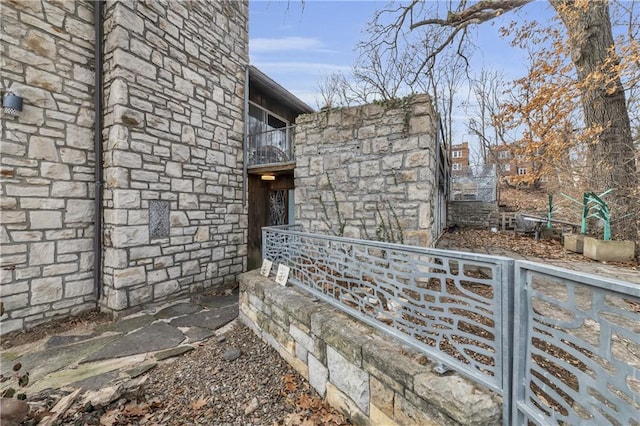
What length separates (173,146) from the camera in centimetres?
429

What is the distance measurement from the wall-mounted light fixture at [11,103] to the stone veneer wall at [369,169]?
11.6 feet

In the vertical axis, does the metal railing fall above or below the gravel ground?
above

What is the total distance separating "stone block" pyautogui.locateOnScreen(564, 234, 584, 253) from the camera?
181 inches

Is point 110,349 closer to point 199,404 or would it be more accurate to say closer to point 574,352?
point 199,404

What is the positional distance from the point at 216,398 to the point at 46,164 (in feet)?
11.7

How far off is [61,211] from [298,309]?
347 centimetres

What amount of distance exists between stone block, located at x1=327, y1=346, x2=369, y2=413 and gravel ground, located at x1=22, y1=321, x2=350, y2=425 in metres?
0.24

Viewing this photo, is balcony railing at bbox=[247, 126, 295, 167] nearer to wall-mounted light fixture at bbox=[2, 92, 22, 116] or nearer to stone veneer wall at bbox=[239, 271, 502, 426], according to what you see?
wall-mounted light fixture at bbox=[2, 92, 22, 116]

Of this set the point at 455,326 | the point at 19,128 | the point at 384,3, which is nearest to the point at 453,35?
the point at 384,3

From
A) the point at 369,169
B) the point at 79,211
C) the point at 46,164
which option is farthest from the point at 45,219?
the point at 369,169

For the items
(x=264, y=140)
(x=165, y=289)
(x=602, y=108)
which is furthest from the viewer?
(x=264, y=140)

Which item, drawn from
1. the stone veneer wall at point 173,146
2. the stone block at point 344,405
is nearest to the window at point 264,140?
the stone veneer wall at point 173,146

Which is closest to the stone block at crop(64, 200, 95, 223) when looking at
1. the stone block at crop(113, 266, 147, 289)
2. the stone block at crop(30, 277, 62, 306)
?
the stone block at crop(30, 277, 62, 306)

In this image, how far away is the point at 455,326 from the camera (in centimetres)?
154
